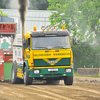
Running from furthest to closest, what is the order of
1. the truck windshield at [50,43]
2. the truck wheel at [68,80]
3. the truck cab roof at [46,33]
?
1. the truck wheel at [68,80]
2. the truck cab roof at [46,33]
3. the truck windshield at [50,43]

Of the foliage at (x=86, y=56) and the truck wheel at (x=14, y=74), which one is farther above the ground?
the foliage at (x=86, y=56)

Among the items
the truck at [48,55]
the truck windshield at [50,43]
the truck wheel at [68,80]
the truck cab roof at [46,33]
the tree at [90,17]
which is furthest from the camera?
the tree at [90,17]

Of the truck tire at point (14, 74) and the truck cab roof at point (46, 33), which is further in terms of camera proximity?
the truck tire at point (14, 74)

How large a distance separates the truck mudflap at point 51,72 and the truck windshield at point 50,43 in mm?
1053

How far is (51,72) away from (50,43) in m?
1.38

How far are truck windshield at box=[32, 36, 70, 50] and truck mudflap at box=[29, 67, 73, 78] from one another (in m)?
1.05

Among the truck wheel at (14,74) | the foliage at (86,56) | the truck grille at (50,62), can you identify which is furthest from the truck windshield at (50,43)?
the foliage at (86,56)

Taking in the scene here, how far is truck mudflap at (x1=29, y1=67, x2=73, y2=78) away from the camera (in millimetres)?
16391

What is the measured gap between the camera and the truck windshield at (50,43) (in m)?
16.4

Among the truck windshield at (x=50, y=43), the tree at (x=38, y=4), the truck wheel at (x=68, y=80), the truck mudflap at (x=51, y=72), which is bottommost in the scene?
the truck wheel at (x=68, y=80)

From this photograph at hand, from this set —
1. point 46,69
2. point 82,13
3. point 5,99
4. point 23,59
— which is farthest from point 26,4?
point 82,13

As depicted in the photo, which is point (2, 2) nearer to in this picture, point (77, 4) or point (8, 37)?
point (77, 4)

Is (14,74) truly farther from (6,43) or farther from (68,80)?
(6,43)

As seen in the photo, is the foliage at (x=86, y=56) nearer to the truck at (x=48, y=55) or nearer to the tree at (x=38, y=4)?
the truck at (x=48, y=55)
